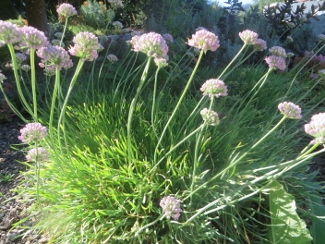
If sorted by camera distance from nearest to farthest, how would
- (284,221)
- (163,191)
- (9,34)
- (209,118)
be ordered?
1. (9,34)
2. (209,118)
3. (284,221)
4. (163,191)

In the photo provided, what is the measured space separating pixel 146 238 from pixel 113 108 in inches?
40.7

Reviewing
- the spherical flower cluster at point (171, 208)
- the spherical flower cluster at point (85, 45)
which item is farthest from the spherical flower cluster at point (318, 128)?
the spherical flower cluster at point (85, 45)

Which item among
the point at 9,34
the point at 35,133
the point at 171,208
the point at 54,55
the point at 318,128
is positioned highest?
the point at 9,34

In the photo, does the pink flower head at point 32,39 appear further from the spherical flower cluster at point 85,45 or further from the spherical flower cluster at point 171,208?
the spherical flower cluster at point 171,208

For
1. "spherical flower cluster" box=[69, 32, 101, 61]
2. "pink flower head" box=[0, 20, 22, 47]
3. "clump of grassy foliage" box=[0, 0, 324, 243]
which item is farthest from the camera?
"clump of grassy foliage" box=[0, 0, 324, 243]

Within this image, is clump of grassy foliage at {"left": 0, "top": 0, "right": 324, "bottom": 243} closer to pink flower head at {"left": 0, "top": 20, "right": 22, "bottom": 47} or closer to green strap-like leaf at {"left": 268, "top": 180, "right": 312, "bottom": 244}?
green strap-like leaf at {"left": 268, "top": 180, "right": 312, "bottom": 244}

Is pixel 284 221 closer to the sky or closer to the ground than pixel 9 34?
closer to the ground

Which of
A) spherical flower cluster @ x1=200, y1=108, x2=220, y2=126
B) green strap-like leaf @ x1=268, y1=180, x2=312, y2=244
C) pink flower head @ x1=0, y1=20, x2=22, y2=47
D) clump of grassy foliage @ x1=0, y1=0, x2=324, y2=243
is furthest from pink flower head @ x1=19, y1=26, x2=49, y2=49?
green strap-like leaf @ x1=268, y1=180, x2=312, y2=244

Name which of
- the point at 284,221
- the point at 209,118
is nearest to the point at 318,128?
the point at 209,118

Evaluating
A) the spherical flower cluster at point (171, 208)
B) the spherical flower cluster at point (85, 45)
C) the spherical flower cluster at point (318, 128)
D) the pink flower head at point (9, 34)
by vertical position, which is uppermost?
the pink flower head at point (9, 34)

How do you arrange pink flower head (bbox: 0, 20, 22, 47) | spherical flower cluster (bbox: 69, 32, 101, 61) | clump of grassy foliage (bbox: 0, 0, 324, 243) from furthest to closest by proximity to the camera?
1. clump of grassy foliage (bbox: 0, 0, 324, 243)
2. spherical flower cluster (bbox: 69, 32, 101, 61)
3. pink flower head (bbox: 0, 20, 22, 47)

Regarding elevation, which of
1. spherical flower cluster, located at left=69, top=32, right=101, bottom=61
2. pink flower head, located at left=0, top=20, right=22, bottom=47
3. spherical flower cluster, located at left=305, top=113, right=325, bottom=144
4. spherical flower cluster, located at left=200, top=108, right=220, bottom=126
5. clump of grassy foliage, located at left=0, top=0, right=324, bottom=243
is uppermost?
pink flower head, located at left=0, top=20, right=22, bottom=47

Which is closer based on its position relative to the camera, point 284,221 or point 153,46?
point 153,46

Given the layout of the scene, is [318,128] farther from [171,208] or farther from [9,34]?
[9,34]
